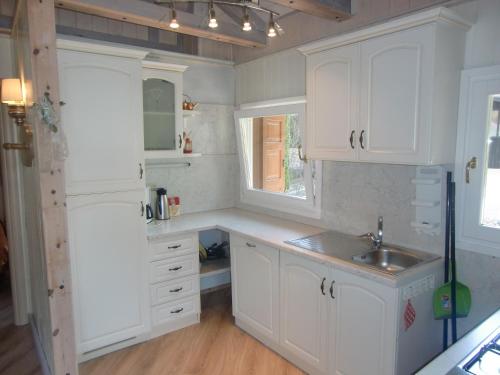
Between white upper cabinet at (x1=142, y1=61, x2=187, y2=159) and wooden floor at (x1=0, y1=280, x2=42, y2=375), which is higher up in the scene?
white upper cabinet at (x1=142, y1=61, x2=187, y2=159)

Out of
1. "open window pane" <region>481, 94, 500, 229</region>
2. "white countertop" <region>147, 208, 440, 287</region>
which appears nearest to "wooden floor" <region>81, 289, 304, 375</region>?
"white countertop" <region>147, 208, 440, 287</region>

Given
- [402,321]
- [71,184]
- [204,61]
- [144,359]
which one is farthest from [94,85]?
[402,321]

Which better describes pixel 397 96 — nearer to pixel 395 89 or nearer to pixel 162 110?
pixel 395 89

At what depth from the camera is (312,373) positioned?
2393 millimetres

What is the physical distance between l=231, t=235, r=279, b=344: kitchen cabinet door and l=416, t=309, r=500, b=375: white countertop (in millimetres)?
1368

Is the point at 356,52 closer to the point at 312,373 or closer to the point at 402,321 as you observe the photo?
the point at 402,321

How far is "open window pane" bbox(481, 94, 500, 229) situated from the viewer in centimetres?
199

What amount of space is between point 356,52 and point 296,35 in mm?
854

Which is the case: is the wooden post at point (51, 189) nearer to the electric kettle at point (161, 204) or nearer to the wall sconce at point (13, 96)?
the wall sconce at point (13, 96)

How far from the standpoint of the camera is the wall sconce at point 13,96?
234cm

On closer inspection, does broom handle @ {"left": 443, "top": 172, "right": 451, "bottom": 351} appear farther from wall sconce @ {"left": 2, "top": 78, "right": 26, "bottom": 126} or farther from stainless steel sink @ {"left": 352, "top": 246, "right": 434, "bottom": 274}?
wall sconce @ {"left": 2, "top": 78, "right": 26, "bottom": 126}

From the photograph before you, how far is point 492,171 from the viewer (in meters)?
2.02

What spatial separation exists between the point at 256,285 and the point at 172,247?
2.35 ft

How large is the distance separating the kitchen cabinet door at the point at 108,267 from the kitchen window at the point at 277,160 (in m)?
1.22
